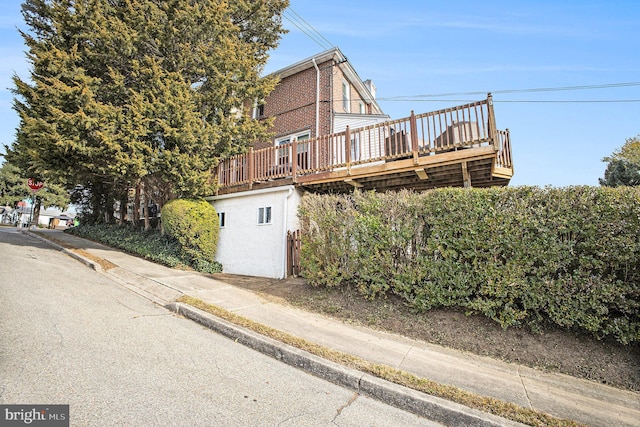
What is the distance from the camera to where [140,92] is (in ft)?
31.8

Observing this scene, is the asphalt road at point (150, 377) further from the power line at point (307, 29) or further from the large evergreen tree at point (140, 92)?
the power line at point (307, 29)

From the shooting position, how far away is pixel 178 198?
400 inches

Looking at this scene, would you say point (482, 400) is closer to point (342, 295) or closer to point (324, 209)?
point (342, 295)

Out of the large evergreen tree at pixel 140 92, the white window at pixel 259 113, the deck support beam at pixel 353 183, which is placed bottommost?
the deck support beam at pixel 353 183

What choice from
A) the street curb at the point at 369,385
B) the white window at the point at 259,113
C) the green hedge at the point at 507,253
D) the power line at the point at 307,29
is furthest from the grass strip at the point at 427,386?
the power line at the point at 307,29

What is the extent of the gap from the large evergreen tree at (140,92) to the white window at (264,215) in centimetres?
196

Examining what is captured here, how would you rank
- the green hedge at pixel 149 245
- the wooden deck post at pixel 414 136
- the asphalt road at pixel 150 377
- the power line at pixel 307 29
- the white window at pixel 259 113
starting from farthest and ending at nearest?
1. the white window at pixel 259 113
2. the power line at pixel 307 29
3. the green hedge at pixel 149 245
4. the wooden deck post at pixel 414 136
5. the asphalt road at pixel 150 377

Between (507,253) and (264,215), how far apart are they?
681 cm

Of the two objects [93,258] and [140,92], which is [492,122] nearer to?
[140,92]

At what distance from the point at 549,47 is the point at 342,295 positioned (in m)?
11.4

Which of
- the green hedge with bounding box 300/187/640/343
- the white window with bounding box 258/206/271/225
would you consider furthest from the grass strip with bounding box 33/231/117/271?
the green hedge with bounding box 300/187/640/343

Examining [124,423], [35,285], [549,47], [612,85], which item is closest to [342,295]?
[124,423]

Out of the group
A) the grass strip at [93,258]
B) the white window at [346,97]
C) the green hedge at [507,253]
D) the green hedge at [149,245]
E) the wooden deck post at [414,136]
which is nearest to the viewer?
the green hedge at [507,253]

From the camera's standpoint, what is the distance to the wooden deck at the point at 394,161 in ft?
23.2
